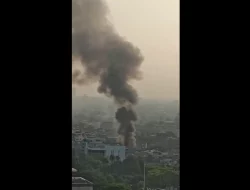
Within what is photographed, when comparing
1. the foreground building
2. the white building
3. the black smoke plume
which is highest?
the black smoke plume

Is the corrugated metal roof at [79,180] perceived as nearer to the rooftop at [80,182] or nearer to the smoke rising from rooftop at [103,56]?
the rooftop at [80,182]

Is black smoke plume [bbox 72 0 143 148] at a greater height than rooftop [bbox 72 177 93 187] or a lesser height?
greater

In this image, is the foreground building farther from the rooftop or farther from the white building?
the white building

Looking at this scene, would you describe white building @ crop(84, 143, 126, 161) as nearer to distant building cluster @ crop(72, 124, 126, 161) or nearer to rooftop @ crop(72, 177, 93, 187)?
distant building cluster @ crop(72, 124, 126, 161)

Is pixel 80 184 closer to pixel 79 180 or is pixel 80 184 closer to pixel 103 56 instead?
pixel 79 180

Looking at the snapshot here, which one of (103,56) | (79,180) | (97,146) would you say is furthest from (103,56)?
(79,180)

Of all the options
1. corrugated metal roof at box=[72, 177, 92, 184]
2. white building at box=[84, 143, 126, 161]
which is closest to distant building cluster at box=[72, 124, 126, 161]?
white building at box=[84, 143, 126, 161]
